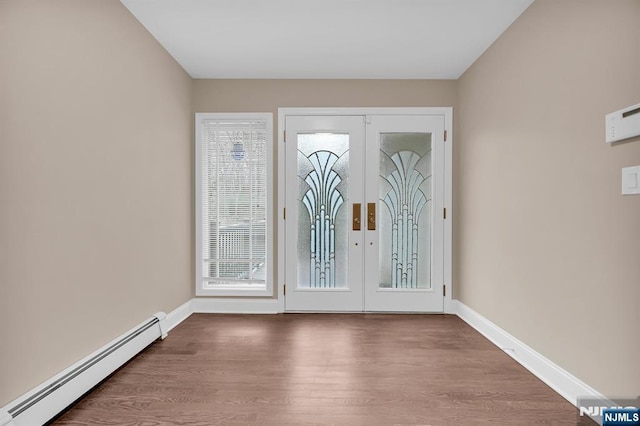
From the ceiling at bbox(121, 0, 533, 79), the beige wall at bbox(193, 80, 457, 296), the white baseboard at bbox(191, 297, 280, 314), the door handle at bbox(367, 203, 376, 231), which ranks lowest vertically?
→ the white baseboard at bbox(191, 297, 280, 314)

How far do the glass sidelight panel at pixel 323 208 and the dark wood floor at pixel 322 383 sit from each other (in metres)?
0.76

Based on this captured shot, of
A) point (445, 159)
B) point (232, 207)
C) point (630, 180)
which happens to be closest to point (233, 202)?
point (232, 207)

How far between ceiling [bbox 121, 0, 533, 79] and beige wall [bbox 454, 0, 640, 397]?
0.36 meters

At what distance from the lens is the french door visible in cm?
390

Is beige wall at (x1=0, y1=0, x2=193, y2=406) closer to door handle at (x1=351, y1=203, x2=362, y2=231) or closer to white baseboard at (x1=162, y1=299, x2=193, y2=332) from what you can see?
white baseboard at (x1=162, y1=299, x2=193, y2=332)

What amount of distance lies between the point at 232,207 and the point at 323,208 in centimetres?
104

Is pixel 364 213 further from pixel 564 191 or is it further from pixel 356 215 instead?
pixel 564 191

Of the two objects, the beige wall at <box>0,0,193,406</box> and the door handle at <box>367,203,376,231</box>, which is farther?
the door handle at <box>367,203,376,231</box>

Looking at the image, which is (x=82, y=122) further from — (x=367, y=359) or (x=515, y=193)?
(x=515, y=193)

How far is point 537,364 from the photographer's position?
2.41 metres

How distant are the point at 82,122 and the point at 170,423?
1.84 m

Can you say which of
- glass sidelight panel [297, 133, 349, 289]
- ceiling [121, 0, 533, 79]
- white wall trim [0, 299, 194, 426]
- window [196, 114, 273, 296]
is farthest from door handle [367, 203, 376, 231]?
white wall trim [0, 299, 194, 426]

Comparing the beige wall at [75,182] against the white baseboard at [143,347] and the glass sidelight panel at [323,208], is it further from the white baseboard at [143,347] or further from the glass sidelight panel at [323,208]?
the glass sidelight panel at [323,208]

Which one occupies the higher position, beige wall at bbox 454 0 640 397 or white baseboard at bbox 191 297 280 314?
beige wall at bbox 454 0 640 397
